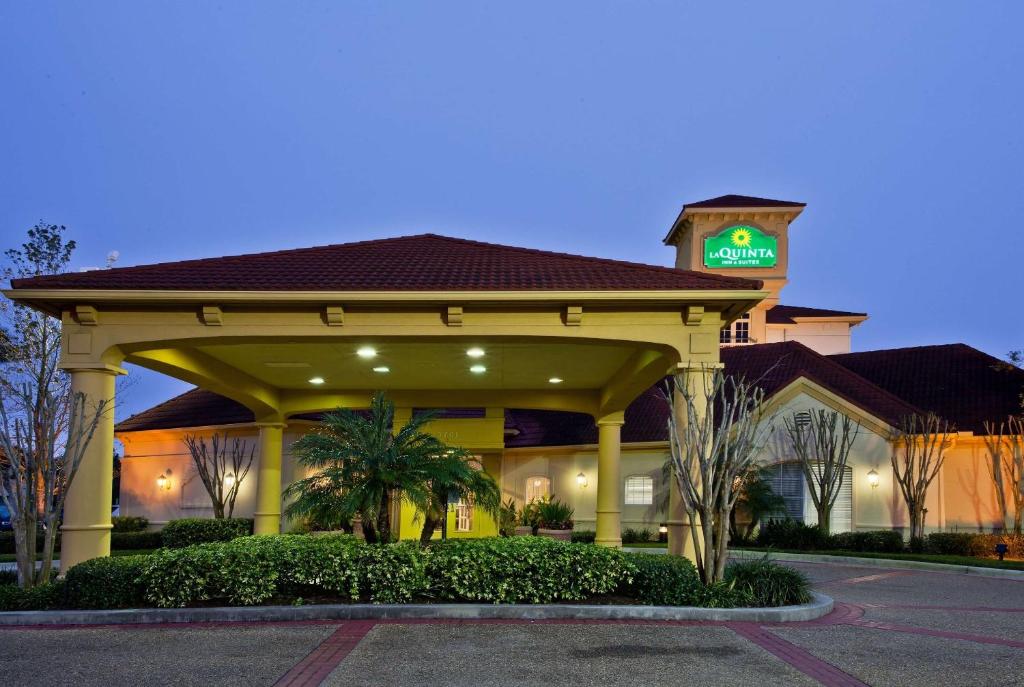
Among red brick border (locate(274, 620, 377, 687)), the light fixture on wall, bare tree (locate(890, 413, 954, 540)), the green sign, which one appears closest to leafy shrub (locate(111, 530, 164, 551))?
red brick border (locate(274, 620, 377, 687))

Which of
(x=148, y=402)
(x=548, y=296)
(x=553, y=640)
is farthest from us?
(x=148, y=402)

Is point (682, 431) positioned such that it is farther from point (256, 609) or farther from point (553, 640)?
point (256, 609)

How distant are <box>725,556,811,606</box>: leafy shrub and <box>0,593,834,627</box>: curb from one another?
583 millimetres

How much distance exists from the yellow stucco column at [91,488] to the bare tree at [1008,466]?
22290 millimetres

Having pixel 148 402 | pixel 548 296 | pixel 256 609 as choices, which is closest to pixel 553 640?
pixel 256 609

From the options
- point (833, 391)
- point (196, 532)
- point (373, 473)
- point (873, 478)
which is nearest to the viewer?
point (373, 473)

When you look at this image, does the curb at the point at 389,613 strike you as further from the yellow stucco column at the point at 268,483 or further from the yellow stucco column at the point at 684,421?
the yellow stucco column at the point at 268,483

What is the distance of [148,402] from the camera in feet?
384

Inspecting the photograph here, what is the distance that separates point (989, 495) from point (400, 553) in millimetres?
20553

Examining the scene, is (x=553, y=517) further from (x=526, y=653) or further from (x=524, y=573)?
(x=526, y=653)

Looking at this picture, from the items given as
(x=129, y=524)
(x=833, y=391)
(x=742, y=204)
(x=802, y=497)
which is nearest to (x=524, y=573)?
(x=833, y=391)

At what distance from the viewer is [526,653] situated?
9.10m

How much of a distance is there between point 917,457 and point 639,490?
7.91 m

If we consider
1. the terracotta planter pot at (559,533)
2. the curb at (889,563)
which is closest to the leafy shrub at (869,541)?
the curb at (889,563)
